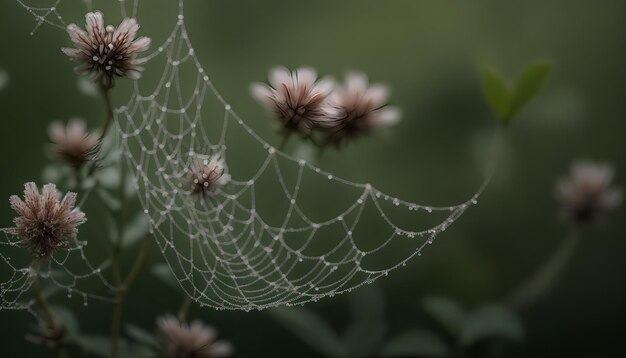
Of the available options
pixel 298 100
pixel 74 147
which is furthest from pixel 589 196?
pixel 74 147

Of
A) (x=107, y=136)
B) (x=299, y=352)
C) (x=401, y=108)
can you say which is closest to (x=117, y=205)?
(x=107, y=136)

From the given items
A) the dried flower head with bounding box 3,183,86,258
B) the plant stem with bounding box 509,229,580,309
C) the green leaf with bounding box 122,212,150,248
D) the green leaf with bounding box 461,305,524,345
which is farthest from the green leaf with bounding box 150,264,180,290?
the plant stem with bounding box 509,229,580,309

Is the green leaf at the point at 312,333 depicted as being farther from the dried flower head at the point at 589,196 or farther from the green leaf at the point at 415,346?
the dried flower head at the point at 589,196

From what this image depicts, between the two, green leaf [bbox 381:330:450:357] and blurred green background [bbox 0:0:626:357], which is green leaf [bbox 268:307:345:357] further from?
blurred green background [bbox 0:0:626:357]

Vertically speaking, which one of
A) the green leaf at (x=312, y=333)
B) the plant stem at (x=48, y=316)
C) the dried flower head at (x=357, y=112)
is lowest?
the plant stem at (x=48, y=316)

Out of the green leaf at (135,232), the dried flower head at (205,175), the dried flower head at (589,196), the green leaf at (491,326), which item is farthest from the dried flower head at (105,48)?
the dried flower head at (589,196)

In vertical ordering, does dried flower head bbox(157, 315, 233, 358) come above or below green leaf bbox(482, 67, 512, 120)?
below

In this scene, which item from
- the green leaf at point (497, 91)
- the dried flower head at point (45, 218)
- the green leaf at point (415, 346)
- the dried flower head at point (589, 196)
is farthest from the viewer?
the dried flower head at point (589, 196)

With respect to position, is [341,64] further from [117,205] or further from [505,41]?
[117,205]
